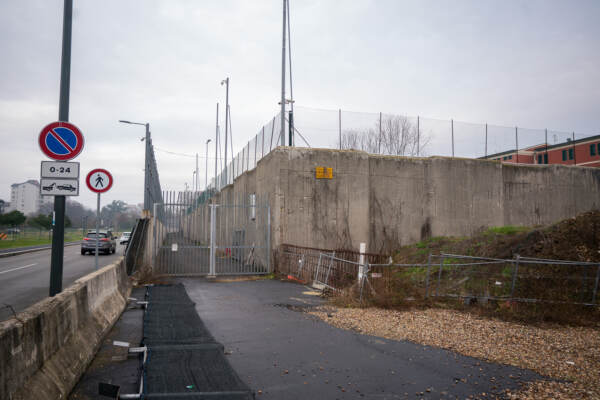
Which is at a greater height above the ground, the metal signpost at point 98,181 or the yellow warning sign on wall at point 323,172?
the yellow warning sign on wall at point 323,172

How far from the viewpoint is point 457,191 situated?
19.8m

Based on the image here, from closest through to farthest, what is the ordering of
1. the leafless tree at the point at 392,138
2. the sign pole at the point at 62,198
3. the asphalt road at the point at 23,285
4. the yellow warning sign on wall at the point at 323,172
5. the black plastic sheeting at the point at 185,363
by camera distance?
1. the black plastic sheeting at the point at 185,363
2. the sign pole at the point at 62,198
3. the asphalt road at the point at 23,285
4. the yellow warning sign on wall at the point at 323,172
5. the leafless tree at the point at 392,138

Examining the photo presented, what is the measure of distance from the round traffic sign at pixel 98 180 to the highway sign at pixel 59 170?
18.3ft

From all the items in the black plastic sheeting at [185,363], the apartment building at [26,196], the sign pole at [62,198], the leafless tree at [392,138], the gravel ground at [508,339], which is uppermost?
the apartment building at [26,196]

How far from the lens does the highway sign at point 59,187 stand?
22.5ft

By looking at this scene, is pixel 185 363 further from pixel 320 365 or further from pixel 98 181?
pixel 98 181

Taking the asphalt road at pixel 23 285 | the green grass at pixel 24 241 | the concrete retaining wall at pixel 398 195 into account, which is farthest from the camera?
the green grass at pixel 24 241

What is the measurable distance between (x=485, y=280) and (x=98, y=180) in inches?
450

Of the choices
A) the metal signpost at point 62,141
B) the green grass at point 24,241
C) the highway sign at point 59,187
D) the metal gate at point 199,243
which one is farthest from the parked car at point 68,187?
the green grass at point 24,241

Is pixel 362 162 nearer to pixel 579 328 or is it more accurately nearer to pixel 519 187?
pixel 519 187

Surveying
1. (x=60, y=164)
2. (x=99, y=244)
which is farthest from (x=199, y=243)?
(x=99, y=244)

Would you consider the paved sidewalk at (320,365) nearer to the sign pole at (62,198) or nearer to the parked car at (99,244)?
the sign pole at (62,198)

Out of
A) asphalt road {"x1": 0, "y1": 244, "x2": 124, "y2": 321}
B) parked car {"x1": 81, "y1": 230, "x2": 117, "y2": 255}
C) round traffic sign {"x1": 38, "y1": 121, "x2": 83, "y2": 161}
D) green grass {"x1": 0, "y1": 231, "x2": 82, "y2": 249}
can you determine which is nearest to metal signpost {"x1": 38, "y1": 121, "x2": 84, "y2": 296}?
round traffic sign {"x1": 38, "y1": 121, "x2": 83, "y2": 161}

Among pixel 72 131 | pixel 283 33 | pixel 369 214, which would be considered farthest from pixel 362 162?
pixel 72 131
